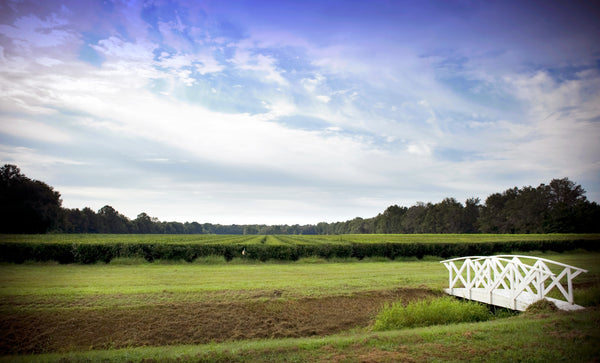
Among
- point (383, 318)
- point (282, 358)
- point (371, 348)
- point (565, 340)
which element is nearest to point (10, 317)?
point (282, 358)

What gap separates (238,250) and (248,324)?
14.5 metres

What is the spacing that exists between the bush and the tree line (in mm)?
41867

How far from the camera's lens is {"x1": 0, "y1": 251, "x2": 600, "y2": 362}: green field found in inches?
239

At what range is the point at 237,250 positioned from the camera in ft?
76.2

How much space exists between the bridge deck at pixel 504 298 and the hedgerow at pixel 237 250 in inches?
523

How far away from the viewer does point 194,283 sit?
14.2m

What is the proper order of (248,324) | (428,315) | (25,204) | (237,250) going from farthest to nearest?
(25,204)
(237,250)
(428,315)
(248,324)

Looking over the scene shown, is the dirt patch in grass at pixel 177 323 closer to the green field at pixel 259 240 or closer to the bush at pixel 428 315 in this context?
the bush at pixel 428 315

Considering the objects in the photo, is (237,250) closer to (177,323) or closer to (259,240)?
(177,323)

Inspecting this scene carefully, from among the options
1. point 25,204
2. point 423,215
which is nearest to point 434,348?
point 25,204

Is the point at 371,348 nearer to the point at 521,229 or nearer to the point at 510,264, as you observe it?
the point at 510,264

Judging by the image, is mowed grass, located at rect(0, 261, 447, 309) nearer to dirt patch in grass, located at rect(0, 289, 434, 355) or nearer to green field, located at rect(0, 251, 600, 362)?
green field, located at rect(0, 251, 600, 362)

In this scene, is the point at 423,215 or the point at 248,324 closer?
the point at 248,324

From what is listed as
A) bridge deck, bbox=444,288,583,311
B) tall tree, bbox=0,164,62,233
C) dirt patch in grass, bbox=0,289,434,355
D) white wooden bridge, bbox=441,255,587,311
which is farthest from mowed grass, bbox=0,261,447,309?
tall tree, bbox=0,164,62,233
